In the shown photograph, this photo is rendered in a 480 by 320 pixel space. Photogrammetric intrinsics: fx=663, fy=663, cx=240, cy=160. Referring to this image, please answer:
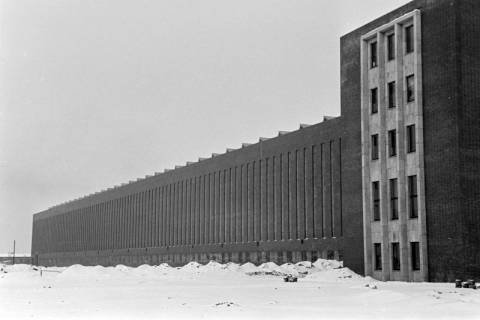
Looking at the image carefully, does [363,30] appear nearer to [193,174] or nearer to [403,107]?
[403,107]

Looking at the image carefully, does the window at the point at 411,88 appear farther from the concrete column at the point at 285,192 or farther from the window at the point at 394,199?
the concrete column at the point at 285,192

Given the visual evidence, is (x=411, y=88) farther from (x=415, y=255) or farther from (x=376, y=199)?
(x=415, y=255)

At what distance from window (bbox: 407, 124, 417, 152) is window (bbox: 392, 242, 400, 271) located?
19.2 ft

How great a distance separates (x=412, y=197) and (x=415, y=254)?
132 inches

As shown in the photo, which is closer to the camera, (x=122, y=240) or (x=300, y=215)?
(x=300, y=215)

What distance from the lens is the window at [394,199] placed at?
4069cm

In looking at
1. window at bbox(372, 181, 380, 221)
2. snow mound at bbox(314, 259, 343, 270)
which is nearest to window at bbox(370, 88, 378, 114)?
window at bbox(372, 181, 380, 221)

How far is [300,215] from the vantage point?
207 feet

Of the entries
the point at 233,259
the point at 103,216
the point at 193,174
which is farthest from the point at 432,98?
the point at 103,216

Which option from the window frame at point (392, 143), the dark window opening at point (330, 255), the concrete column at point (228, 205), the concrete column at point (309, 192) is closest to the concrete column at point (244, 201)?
the concrete column at point (228, 205)

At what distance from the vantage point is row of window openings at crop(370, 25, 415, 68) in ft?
133

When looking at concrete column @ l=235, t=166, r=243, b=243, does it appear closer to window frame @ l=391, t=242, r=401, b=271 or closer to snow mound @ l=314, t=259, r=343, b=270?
snow mound @ l=314, t=259, r=343, b=270

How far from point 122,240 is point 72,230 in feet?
89.0

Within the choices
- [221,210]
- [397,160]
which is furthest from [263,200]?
[397,160]
